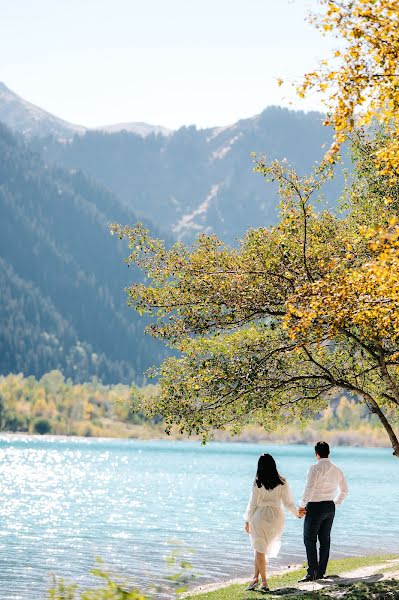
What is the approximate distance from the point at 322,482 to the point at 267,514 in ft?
4.63

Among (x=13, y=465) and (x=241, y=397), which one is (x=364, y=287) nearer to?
(x=241, y=397)

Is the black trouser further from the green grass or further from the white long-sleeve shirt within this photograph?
the green grass

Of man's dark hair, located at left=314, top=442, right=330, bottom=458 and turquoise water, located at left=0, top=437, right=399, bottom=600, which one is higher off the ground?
man's dark hair, located at left=314, top=442, right=330, bottom=458

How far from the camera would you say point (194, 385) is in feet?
62.7

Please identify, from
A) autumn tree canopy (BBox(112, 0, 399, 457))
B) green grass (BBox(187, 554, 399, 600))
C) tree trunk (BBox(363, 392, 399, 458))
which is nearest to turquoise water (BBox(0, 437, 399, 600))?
green grass (BBox(187, 554, 399, 600))

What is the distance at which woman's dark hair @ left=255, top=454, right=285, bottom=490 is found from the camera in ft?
63.9

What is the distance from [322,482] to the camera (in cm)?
1997

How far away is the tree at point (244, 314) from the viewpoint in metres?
18.8

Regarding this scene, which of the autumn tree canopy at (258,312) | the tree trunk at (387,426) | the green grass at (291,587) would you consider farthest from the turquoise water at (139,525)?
the tree trunk at (387,426)

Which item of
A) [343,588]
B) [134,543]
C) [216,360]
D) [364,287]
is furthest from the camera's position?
[134,543]

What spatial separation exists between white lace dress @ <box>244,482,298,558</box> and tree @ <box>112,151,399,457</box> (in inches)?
74.5

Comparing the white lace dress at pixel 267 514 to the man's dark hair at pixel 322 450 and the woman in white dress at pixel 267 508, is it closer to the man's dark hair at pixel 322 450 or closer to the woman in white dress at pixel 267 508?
the woman in white dress at pixel 267 508

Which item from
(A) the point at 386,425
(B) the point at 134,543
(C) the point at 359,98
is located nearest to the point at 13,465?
(B) the point at 134,543

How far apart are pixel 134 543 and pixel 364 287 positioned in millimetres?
32242
